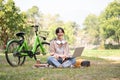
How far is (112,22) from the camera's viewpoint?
6669 cm

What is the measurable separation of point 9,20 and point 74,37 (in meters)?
49.8

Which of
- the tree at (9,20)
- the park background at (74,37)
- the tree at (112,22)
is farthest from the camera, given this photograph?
the tree at (112,22)

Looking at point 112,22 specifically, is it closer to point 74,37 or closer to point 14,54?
point 74,37

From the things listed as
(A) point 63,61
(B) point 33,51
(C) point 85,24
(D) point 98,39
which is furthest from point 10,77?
(C) point 85,24

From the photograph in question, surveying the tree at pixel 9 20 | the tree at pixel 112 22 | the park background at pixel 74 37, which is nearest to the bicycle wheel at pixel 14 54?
the park background at pixel 74 37

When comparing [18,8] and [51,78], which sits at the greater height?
[18,8]

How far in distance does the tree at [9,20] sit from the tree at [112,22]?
30751 millimetres

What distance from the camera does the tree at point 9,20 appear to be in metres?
36.9

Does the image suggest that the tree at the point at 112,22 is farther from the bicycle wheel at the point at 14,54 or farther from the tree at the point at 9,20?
the bicycle wheel at the point at 14,54

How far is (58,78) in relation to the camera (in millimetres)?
6711

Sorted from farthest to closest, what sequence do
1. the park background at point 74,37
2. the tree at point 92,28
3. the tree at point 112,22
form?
the tree at point 92,28
the tree at point 112,22
the park background at point 74,37

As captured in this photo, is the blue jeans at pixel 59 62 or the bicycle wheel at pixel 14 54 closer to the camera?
the blue jeans at pixel 59 62

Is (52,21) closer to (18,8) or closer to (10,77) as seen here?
(18,8)

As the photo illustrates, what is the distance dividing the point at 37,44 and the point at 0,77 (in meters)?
4.33
